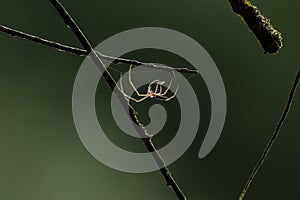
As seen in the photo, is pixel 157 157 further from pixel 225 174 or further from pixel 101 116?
pixel 225 174

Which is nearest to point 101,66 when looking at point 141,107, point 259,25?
point 259,25

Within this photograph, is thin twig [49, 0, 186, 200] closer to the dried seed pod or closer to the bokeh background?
the dried seed pod

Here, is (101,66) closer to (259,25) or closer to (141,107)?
(259,25)

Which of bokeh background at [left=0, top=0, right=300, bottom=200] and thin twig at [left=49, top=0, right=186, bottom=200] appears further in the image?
bokeh background at [left=0, top=0, right=300, bottom=200]

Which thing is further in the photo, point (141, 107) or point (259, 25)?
point (141, 107)

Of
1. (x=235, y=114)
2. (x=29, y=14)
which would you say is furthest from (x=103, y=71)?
(x=235, y=114)

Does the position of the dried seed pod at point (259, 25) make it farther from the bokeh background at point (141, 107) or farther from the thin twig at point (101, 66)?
the bokeh background at point (141, 107)

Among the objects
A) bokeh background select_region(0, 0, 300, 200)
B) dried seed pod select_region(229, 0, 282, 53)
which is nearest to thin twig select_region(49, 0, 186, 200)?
dried seed pod select_region(229, 0, 282, 53)
